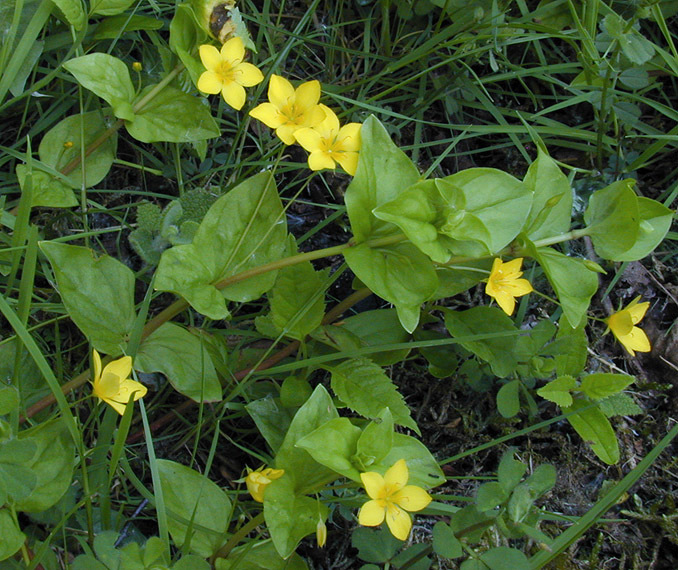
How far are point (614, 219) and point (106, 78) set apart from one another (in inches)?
61.1

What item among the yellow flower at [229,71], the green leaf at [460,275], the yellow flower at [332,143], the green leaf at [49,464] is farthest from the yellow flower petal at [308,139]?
the green leaf at [49,464]

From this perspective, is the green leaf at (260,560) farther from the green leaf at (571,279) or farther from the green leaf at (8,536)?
the green leaf at (571,279)

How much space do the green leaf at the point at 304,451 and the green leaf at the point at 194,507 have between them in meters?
0.23

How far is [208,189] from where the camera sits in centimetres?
220

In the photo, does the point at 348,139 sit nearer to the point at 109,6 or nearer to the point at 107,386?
the point at 107,386

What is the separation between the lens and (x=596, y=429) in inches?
80.0

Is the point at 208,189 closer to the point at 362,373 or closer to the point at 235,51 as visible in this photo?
the point at 235,51

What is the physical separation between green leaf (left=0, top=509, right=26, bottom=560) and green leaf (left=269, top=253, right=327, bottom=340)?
2.67 feet

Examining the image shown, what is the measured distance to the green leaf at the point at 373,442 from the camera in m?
1.59

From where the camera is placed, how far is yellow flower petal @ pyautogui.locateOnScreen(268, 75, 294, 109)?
175 cm

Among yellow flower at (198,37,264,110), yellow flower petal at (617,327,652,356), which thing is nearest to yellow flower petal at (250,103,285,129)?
yellow flower at (198,37,264,110)

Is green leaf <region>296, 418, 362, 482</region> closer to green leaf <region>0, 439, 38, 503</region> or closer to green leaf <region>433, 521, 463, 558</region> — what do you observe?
green leaf <region>433, 521, 463, 558</region>

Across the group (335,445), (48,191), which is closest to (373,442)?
(335,445)

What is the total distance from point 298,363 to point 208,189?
28.9 inches
